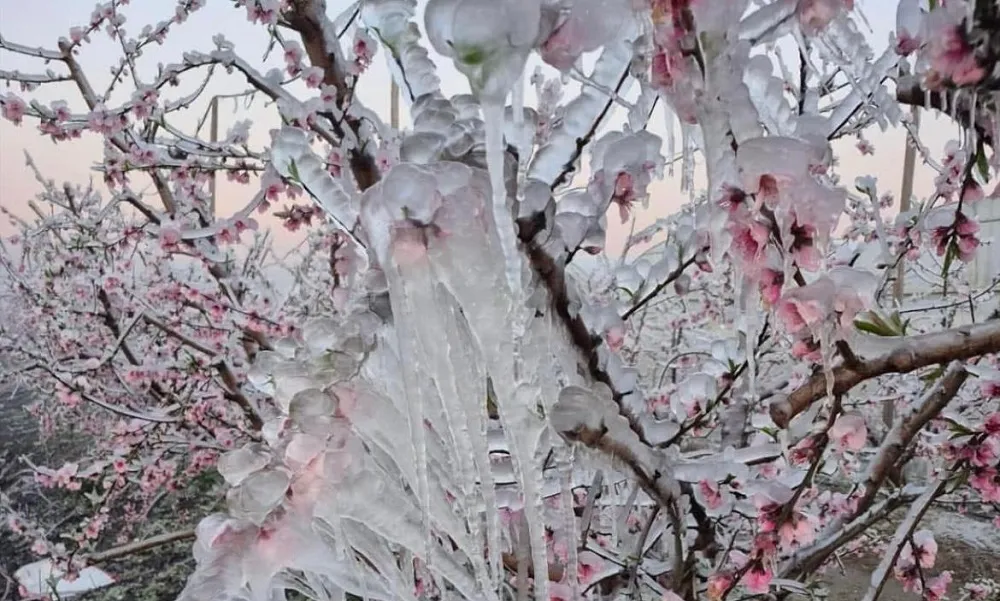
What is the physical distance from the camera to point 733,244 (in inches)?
28.4

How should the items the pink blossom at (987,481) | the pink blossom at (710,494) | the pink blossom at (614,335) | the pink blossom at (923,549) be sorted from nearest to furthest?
the pink blossom at (614,335), the pink blossom at (710,494), the pink blossom at (987,481), the pink blossom at (923,549)

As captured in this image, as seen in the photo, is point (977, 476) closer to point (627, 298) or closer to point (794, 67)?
point (627, 298)

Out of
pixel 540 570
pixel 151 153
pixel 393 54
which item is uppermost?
pixel 151 153

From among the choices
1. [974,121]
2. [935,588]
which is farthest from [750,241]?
[935,588]

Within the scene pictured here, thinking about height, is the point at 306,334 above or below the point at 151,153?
below

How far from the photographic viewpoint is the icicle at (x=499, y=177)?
49cm

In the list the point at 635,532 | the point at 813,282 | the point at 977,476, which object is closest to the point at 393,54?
the point at 813,282

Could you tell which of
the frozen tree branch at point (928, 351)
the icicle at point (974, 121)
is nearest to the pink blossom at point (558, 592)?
the frozen tree branch at point (928, 351)

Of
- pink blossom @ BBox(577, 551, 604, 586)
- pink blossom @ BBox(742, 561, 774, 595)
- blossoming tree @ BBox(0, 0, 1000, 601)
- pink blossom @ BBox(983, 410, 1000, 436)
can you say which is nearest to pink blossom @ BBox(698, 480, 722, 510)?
blossoming tree @ BBox(0, 0, 1000, 601)

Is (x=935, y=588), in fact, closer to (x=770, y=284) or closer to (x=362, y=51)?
(x=770, y=284)

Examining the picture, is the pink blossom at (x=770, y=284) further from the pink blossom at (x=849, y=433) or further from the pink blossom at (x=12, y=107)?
the pink blossom at (x=12, y=107)

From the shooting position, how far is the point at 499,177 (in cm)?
51

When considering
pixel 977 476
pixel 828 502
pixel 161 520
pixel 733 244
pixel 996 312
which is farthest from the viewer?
pixel 161 520

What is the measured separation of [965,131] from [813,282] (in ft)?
0.70
